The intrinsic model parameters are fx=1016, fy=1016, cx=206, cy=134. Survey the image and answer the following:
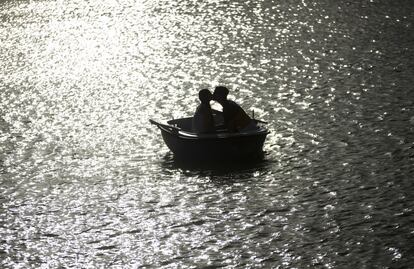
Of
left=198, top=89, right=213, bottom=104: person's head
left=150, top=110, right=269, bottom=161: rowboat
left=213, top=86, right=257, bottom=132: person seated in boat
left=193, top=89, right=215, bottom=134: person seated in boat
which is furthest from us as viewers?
left=198, top=89, right=213, bottom=104: person's head

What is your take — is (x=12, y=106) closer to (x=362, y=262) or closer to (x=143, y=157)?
(x=143, y=157)

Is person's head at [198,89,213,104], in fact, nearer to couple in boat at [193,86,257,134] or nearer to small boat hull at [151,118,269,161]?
couple in boat at [193,86,257,134]

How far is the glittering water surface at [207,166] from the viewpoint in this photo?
17.1m

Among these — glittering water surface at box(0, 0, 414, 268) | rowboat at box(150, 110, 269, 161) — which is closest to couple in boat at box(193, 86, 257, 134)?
rowboat at box(150, 110, 269, 161)

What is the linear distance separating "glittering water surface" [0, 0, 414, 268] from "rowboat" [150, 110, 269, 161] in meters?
0.26

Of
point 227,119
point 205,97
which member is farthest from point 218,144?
point 205,97

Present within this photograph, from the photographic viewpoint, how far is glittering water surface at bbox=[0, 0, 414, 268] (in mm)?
17094

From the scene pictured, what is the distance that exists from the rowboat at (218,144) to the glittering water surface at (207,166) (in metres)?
0.26

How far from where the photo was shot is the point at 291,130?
23.3 m

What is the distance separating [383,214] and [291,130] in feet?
19.1

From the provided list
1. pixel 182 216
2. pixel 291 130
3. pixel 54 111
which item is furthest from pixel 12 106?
pixel 182 216

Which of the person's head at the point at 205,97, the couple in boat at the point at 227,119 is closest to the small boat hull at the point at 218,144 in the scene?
the couple in boat at the point at 227,119

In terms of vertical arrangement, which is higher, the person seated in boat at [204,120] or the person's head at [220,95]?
the person's head at [220,95]

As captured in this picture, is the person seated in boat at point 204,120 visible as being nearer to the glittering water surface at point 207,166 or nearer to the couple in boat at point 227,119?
the couple in boat at point 227,119
